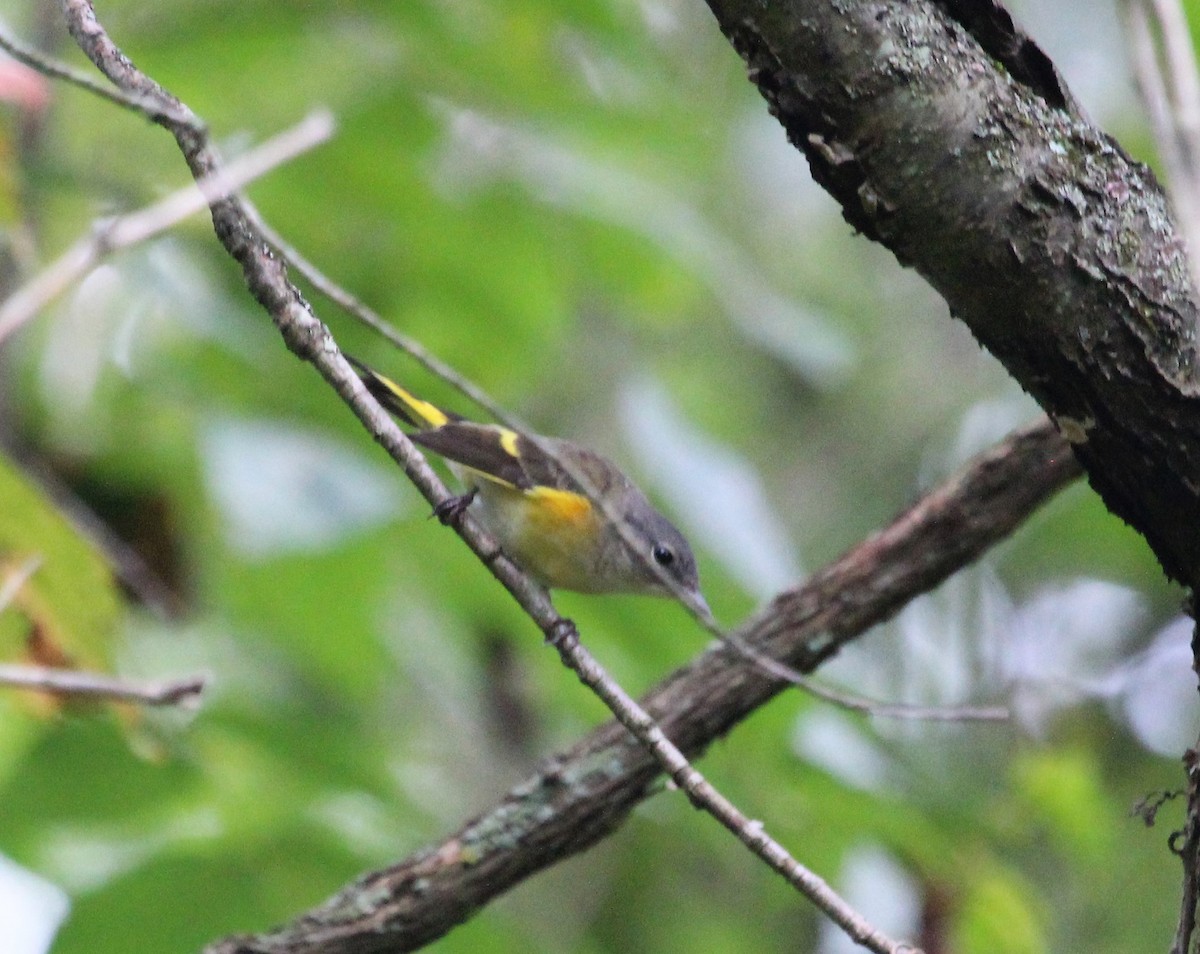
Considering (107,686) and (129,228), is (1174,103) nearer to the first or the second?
(129,228)

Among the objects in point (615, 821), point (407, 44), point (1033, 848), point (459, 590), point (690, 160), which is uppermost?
point (407, 44)

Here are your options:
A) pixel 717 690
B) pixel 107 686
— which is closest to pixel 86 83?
pixel 107 686

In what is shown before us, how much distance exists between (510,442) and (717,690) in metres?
1.23

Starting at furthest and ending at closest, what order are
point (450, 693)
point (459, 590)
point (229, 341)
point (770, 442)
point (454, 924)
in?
1. point (770, 442)
2. point (450, 693)
3. point (459, 590)
4. point (229, 341)
5. point (454, 924)

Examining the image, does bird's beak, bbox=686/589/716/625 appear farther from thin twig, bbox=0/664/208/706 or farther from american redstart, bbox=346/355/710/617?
thin twig, bbox=0/664/208/706

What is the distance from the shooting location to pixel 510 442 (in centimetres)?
423

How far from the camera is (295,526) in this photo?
351 cm

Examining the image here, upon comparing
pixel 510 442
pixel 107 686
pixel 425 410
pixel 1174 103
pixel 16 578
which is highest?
pixel 425 410

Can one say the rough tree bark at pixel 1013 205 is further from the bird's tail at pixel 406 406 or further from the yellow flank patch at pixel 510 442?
the yellow flank patch at pixel 510 442

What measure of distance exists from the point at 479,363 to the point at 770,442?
11.2 ft

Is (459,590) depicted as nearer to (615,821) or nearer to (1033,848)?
(615,821)

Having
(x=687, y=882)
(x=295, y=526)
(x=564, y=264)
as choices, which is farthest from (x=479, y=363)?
(x=687, y=882)

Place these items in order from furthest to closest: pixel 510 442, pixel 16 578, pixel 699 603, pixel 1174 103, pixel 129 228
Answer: pixel 510 442 < pixel 699 603 < pixel 16 578 < pixel 129 228 < pixel 1174 103

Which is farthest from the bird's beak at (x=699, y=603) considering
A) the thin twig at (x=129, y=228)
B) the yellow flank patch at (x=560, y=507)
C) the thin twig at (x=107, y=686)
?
the thin twig at (x=129, y=228)
